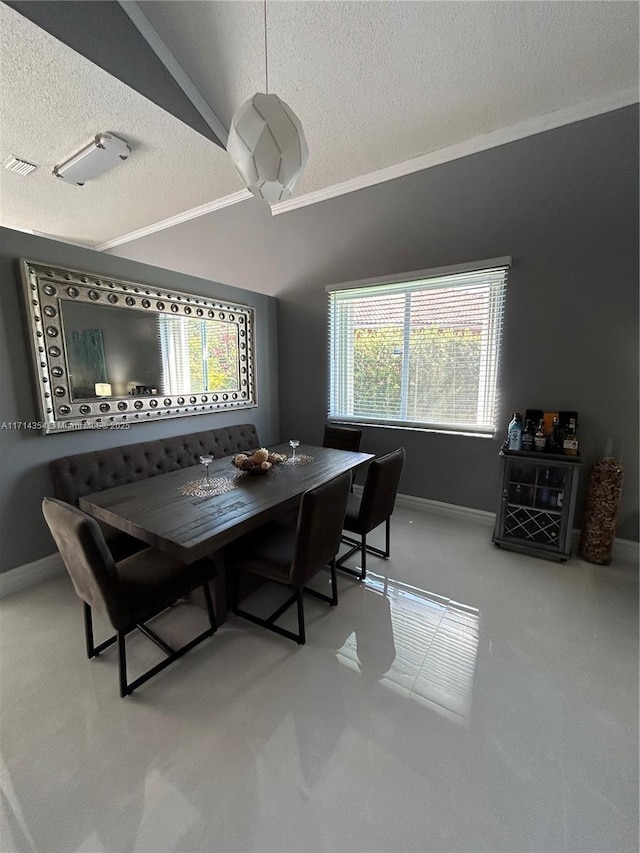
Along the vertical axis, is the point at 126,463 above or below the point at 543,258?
below

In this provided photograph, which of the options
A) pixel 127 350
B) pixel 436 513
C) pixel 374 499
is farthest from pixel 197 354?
pixel 436 513

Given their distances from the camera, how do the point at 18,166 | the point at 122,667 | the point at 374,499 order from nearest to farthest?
the point at 122,667
the point at 374,499
the point at 18,166

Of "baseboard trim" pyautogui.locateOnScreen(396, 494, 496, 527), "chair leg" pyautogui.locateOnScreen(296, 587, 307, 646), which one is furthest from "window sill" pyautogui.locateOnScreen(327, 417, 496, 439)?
"chair leg" pyautogui.locateOnScreen(296, 587, 307, 646)

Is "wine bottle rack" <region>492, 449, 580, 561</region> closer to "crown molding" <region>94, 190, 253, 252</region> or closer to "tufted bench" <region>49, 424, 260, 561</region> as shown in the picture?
"tufted bench" <region>49, 424, 260, 561</region>

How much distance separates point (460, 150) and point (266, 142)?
2.25 meters

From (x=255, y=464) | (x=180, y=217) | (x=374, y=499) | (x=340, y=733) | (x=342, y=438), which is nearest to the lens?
(x=340, y=733)

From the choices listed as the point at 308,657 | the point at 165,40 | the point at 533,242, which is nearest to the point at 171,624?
the point at 308,657

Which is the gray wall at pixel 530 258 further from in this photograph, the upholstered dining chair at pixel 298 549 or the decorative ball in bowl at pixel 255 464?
the upholstered dining chair at pixel 298 549

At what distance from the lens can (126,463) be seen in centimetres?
250

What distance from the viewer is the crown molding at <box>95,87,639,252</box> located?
90.0 inches

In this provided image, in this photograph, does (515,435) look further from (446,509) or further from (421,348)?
(421,348)

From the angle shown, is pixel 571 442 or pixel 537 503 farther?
pixel 537 503

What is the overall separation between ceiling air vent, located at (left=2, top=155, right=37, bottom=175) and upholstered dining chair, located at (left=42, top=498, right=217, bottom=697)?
3380mm

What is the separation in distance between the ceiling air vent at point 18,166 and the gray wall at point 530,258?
91.9 inches
